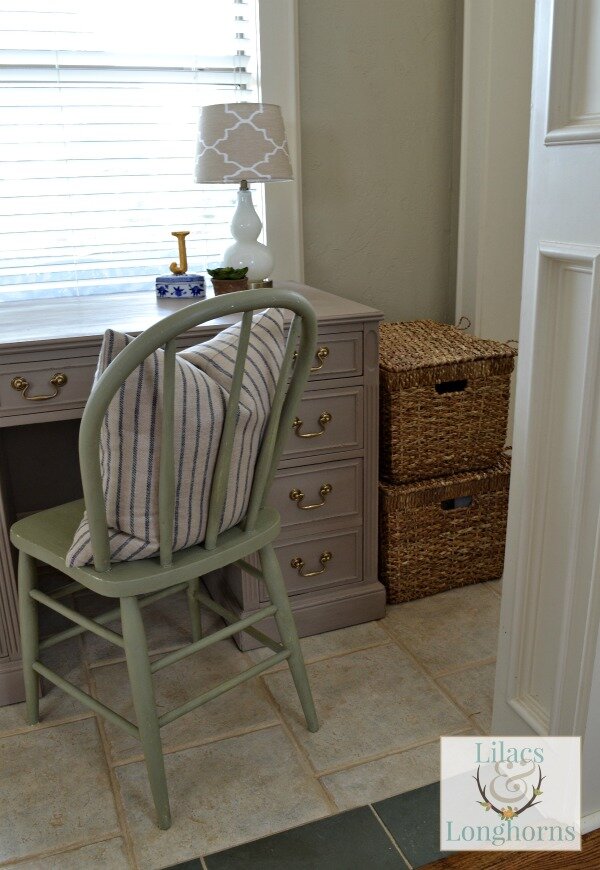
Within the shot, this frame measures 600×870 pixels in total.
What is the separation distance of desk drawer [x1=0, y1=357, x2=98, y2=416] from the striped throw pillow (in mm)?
402

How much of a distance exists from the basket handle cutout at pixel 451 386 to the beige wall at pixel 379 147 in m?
0.44

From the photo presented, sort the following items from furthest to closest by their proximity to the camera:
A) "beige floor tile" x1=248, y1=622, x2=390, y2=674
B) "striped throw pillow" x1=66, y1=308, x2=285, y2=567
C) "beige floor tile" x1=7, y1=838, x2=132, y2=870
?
"beige floor tile" x1=248, y1=622, x2=390, y2=674
"beige floor tile" x1=7, y1=838, x2=132, y2=870
"striped throw pillow" x1=66, y1=308, x2=285, y2=567

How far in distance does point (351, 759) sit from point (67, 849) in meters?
0.59

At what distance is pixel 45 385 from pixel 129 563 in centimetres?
51

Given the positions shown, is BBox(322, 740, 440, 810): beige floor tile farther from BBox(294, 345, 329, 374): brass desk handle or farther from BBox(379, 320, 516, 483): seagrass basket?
BBox(294, 345, 329, 374): brass desk handle

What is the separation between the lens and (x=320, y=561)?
85.3 inches

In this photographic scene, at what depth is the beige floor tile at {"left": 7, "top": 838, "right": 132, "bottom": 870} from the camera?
147 cm

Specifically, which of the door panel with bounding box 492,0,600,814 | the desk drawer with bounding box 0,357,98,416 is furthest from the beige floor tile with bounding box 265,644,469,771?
the desk drawer with bounding box 0,357,98,416

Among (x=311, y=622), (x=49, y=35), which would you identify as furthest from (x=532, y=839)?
(x=49, y=35)

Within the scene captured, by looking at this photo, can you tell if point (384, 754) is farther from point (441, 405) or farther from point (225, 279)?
point (225, 279)

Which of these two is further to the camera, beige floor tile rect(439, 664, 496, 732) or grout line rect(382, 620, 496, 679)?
grout line rect(382, 620, 496, 679)

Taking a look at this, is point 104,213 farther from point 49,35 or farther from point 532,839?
point 532,839

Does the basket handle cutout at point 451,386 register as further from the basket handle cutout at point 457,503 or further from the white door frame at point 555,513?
the white door frame at point 555,513

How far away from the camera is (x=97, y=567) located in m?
1.45
